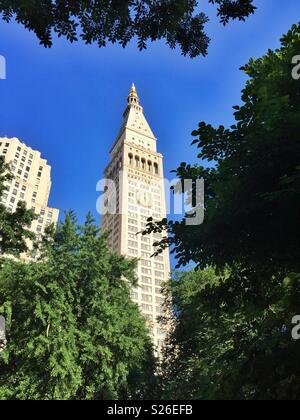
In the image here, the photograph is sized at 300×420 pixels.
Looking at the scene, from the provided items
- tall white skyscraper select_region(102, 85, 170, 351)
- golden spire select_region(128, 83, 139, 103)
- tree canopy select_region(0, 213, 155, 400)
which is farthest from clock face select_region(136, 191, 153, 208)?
tree canopy select_region(0, 213, 155, 400)

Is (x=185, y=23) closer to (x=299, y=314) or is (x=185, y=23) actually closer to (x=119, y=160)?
(x=299, y=314)

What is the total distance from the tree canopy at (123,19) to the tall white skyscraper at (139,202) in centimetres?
7055

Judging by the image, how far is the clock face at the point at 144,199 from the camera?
10457cm

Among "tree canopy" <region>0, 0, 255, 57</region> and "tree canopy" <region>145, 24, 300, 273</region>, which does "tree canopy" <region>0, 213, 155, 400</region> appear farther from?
"tree canopy" <region>0, 0, 255, 57</region>

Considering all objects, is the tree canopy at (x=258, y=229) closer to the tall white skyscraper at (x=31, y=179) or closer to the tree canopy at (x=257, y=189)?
the tree canopy at (x=257, y=189)

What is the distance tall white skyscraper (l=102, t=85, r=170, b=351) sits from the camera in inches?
3410

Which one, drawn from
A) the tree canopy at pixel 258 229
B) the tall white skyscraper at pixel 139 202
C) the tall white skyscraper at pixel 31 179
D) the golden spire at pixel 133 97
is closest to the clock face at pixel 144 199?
the tall white skyscraper at pixel 139 202

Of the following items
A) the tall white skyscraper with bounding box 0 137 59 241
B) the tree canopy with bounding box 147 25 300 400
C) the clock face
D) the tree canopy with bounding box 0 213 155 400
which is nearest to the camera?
the tree canopy with bounding box 147 25 300 400

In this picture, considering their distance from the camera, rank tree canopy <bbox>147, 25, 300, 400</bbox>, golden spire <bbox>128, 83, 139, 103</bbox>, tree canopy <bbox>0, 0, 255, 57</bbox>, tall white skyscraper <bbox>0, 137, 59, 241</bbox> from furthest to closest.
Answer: golden spire <bbox>128, 83, 139, 103</bbox>
tall white skyscraper <bbox>0, 137, 59, 241</bbox>
tree canopy <bbox>147, 25, 300, 400</bbox>
tree canopy <bbox>0, 0, 255, 57</bbox>

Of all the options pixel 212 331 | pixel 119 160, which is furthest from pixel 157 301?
pixel 212 331

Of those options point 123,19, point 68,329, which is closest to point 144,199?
point 68,329

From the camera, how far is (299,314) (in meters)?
7.20

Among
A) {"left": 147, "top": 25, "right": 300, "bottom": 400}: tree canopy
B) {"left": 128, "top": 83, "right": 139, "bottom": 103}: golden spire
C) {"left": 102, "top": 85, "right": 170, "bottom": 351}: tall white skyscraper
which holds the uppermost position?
{"left": 128, "top": 83, "right": 139, "bottom": 103}: golden spire

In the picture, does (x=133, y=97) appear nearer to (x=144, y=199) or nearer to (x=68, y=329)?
(x=144, y=199)
